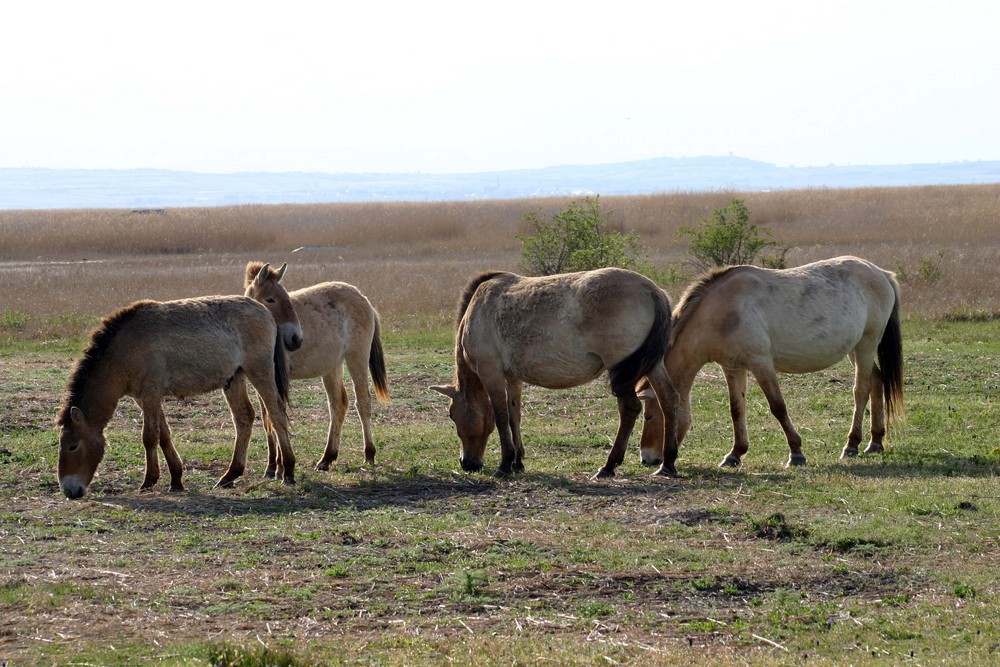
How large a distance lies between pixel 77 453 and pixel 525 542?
445 centimetres

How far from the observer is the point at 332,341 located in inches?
452

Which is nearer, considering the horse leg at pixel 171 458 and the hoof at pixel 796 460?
the horse leg at pixel 171 458

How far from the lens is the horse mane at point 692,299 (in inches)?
430

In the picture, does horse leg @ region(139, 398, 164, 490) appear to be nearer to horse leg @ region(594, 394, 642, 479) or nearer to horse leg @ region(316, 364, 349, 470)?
horse leg @ region(316, 364, 349, 470)

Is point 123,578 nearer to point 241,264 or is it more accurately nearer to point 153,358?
point 153,358

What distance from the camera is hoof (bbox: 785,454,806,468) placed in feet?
34.6

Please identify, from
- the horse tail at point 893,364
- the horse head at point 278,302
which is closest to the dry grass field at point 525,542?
the horse tail at point 893,364

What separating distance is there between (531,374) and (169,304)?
3.53m

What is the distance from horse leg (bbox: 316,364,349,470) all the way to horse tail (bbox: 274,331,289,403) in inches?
31.5

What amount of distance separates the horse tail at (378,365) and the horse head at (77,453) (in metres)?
3.31

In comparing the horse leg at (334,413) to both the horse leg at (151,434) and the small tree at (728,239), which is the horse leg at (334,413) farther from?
the small tree at (728,239)

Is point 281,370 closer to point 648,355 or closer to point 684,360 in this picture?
point 648,355

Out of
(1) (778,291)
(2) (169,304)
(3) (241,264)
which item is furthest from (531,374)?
(3) (241,264)

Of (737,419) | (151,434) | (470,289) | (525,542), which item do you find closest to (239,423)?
(151,434)
